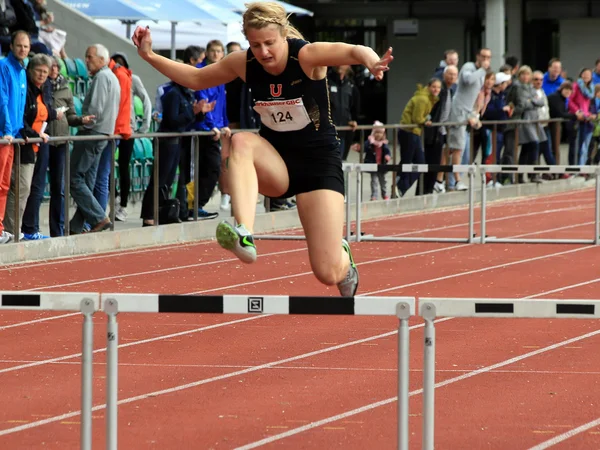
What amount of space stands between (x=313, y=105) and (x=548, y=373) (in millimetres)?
2420

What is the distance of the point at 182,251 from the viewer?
15656mm

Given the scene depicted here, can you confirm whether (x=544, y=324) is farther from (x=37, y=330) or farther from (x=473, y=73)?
(x=473, y=73)

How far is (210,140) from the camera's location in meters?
16.9

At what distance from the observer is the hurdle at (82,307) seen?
585cm

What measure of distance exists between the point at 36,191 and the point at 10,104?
1.03 metres

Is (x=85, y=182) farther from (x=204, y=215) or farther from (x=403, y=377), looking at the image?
(x=403, y=377)

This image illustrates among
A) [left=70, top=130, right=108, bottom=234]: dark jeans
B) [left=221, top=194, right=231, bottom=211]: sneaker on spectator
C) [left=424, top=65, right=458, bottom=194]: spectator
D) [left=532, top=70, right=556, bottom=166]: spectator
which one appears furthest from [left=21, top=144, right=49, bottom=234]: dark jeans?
[left=532, top=70, right=556, bottom=166]: spectator

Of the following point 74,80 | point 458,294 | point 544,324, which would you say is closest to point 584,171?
point 458,294

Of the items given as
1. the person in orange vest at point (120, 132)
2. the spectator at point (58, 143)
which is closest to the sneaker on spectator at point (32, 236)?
the spectator at point (58, 143)

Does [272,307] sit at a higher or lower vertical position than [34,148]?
lower

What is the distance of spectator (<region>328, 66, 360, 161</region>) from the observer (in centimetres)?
1991

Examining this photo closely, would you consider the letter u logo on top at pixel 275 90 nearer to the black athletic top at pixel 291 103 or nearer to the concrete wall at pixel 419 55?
the black athletic top at pixel 291 103

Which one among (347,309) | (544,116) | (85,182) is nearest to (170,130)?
(85,182)

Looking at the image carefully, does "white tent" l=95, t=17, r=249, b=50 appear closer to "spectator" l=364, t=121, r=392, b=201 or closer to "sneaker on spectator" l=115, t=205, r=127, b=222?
"spectator" l=364, t=121, r=392, b=201
